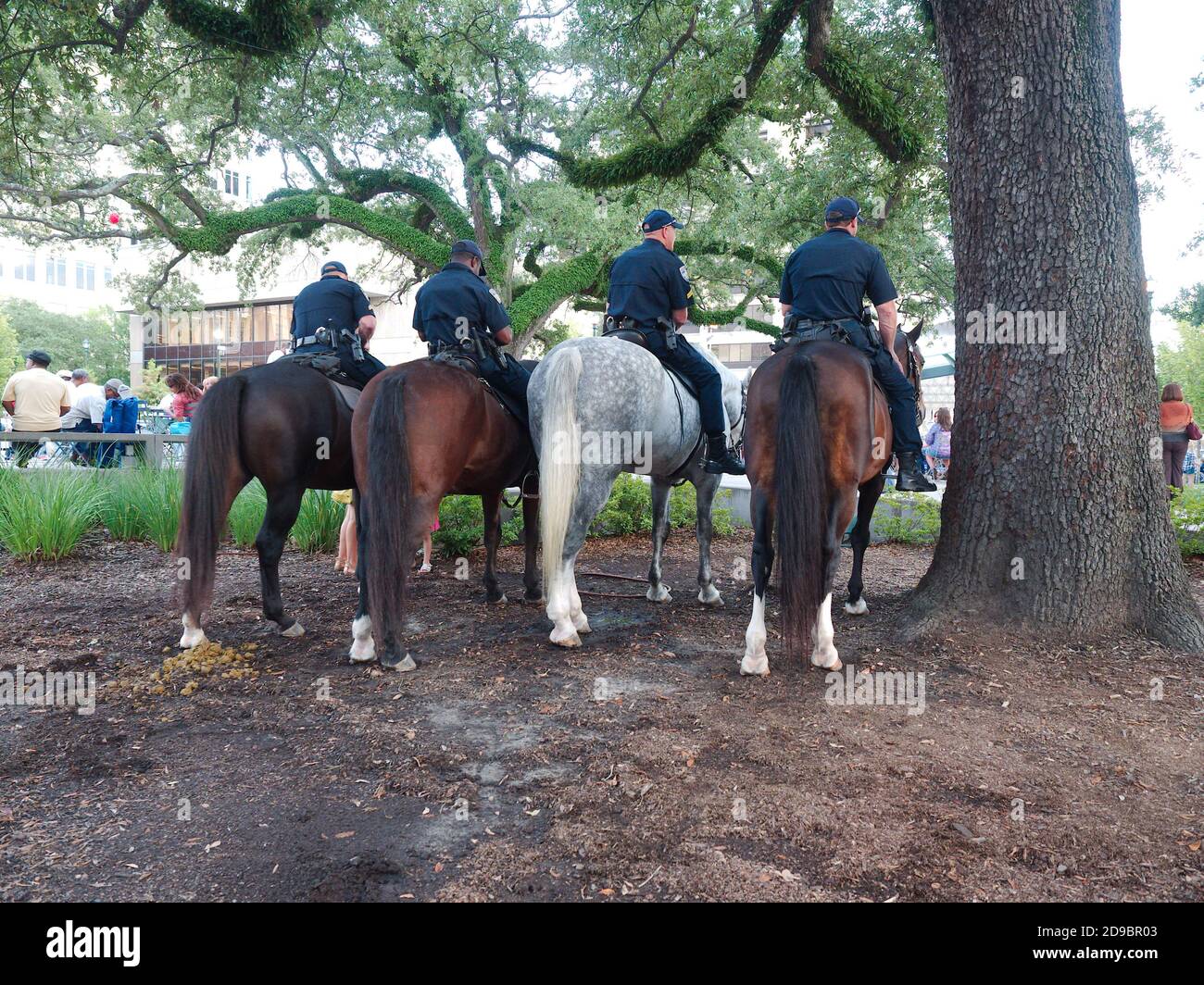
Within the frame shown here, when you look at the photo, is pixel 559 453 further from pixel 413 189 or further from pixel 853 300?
pixel 413 189

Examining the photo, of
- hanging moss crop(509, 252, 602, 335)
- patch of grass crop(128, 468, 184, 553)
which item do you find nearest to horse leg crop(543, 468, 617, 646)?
patch of grass crop(128, 468, 184, 553)

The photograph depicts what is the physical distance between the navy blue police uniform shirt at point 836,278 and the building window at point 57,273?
89.3 meters

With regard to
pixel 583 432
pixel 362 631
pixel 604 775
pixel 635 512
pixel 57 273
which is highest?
pixel 57 273

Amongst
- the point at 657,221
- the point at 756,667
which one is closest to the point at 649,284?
the point at 657,221

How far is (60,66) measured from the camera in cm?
930

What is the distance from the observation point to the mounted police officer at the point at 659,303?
645 cm

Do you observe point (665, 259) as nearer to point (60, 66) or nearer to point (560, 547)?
point (560, 547)

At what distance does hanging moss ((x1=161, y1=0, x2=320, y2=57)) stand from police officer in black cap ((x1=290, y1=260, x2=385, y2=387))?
14.4ft

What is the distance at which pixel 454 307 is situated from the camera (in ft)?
19.9

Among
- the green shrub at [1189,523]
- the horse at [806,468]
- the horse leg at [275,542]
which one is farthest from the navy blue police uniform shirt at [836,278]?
the green shrub at [1189,523]

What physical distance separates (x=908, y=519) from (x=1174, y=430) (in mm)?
5654

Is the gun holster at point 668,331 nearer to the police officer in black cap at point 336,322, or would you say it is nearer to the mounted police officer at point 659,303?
the mounted police officer at point 659,303

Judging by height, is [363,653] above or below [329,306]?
below

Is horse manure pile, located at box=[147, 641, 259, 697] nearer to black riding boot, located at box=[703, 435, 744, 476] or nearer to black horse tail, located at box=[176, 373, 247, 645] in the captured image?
black horse tail, located at box=[176, 373, 247, 645]
